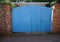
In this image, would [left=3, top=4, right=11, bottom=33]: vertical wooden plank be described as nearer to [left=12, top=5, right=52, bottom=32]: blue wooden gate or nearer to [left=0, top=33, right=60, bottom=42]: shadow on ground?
[left=12, top=5, right=52, bottom=32]: blue wooden gate

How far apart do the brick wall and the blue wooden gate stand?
0.34m

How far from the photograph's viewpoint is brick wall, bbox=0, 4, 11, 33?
29.8ft

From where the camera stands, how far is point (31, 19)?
31.3 ft

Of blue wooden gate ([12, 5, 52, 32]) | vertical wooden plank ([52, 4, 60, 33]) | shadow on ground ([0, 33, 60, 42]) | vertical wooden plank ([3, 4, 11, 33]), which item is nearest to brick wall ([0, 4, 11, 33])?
vertical wooden plank ([3, 4, 11, 33])

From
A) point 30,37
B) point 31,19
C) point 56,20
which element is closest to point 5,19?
point 31,19

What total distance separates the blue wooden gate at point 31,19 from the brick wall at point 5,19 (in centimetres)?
34

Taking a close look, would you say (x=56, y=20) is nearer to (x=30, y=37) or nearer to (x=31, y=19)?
(x=31, y=19)

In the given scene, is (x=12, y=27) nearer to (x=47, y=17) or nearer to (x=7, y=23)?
(x=7, y=23)

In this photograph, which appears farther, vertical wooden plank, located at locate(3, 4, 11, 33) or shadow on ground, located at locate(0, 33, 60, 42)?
vertical wooden plank, located at locate(3, 4, 11, 33)

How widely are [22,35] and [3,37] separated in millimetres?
1096

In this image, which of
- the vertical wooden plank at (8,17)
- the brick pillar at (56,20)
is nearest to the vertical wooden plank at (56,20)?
the brick pillar at (56,20)

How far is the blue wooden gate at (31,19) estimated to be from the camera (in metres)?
9.45

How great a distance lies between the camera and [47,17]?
9.61 m

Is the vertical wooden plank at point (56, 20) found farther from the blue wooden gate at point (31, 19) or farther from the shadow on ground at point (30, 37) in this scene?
the shadow on ground at point (30, 37)
